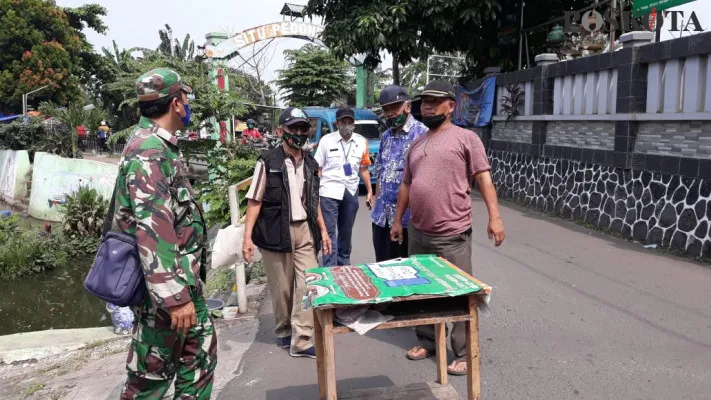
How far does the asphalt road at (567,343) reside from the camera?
367 centimetres

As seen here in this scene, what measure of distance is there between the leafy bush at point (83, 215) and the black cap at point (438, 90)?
35.0 ft

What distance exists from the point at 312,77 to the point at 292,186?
2430 centimetres

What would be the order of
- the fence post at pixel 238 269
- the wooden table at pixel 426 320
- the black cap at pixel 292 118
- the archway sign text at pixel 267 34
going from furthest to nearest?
the archway sign text at pixel 267 34
the fence post at pixel 238 269
the black cap at pixel 292 118
the wooden table at pixel 426 320

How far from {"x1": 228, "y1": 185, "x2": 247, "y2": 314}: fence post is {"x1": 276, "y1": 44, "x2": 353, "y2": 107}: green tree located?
74.9 ft

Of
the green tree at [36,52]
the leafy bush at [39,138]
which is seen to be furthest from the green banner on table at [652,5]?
the green tree at [36,52]

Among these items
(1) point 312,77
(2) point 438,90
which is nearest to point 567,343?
(2) point 438,90

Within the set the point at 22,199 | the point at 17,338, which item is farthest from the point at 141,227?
the point at 22,199

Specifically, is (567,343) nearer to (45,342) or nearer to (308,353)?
(308,353)

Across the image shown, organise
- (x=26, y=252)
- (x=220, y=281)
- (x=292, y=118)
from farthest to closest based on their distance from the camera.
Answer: (x=26, y=252), (x=220, y=281), (x=292, y=118)

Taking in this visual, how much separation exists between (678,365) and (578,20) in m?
9.10

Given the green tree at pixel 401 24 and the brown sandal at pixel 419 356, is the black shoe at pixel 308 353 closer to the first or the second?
the brown sandal at pixel 419 356

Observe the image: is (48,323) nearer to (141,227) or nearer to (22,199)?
(141,227)

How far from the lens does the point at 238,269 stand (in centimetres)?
517

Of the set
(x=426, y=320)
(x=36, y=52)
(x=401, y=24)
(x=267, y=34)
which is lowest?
(x=426, y=320)
